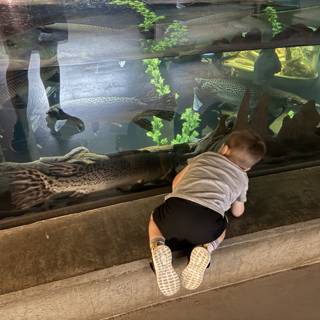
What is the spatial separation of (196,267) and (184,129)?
80cm

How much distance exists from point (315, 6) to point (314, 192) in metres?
1.01

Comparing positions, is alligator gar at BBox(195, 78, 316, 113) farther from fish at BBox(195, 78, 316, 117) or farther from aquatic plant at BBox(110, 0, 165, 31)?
aquatic plant at BBox(110, 0, 165, 31)

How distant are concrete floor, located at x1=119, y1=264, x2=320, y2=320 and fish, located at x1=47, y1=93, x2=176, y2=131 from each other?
88cm

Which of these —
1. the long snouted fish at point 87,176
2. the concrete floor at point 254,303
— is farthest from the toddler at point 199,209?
the long snouted fish at point 87,176

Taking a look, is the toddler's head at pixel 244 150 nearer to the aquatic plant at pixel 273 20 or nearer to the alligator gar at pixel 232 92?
the alligator gar at pixel 232 92

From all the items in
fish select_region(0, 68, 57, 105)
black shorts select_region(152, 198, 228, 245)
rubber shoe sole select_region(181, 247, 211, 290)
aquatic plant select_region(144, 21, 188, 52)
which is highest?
aquatic plant select_region(144, 21, 188, 52)

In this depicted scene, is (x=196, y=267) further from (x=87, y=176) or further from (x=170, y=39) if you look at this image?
(x=170, y=39)

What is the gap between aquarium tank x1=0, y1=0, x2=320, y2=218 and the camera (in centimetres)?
178

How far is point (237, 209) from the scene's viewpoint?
79.0 inches

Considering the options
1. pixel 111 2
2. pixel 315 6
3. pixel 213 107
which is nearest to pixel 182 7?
pixel 111 2

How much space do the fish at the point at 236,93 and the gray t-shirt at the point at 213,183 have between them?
0.47m

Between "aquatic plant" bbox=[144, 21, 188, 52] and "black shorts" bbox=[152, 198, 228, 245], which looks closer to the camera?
"black shorts" bbox=[152, 198, 228, 245]

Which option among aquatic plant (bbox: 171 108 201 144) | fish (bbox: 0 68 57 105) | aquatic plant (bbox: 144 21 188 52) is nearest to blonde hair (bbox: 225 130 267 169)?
aquatic plant (bbox: 171 108 201 144)

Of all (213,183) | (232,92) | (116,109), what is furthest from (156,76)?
(213,183)
